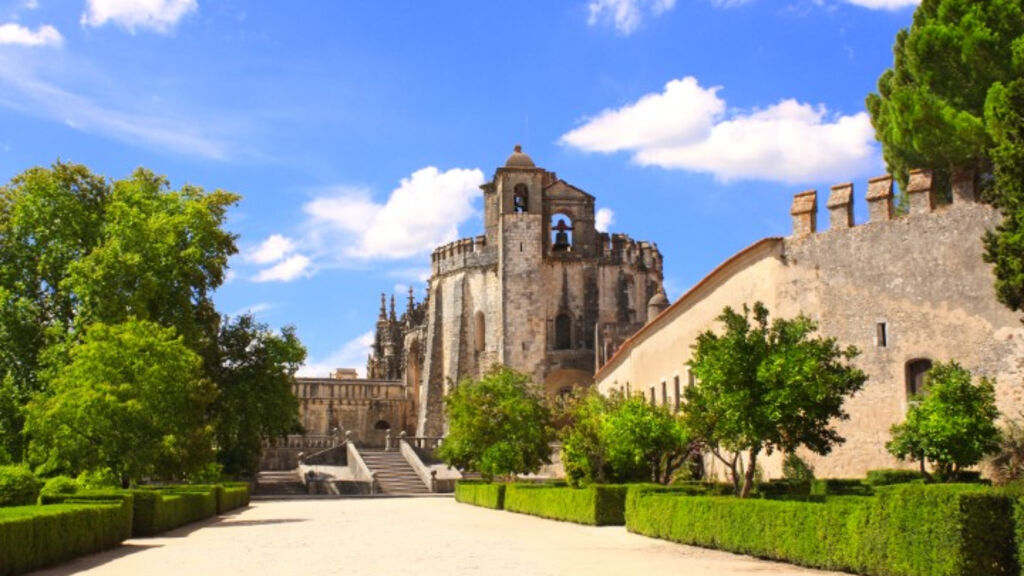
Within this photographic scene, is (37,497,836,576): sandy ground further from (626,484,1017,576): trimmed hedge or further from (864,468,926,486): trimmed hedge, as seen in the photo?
(864,468,926,486): trimmed hedge

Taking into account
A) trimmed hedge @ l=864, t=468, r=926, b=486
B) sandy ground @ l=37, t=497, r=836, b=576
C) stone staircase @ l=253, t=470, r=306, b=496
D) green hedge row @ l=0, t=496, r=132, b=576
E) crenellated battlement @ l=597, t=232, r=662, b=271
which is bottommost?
stone staircase @ l=253, t=470, r=306, b=496

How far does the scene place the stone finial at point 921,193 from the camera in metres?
25.2

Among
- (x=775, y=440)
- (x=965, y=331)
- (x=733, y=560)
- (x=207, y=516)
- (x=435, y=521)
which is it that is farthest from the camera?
(x=207, y=516)

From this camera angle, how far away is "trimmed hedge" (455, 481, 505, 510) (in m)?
33.0

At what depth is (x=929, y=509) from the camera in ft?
37.9

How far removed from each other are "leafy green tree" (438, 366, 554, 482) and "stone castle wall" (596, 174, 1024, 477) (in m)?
10.2

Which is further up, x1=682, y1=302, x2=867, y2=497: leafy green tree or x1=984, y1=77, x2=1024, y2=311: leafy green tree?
x1=984, y1=77, x2=1024, y2=311: leafy green tree

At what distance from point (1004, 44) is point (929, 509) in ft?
56.2

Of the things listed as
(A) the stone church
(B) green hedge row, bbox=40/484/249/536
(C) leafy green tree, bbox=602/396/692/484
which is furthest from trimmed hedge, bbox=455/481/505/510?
(A) the stone church

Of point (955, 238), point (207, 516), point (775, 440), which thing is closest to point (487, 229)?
point (207, 516)

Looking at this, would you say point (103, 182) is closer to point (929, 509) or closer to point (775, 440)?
point (775, 440)

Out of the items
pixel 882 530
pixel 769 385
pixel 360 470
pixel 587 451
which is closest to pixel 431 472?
pixel 360 470

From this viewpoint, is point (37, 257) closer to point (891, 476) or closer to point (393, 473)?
point (393, 473)

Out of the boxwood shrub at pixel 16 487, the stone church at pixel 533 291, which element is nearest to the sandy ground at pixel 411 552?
the boxwood shrub at pixel 16 487
